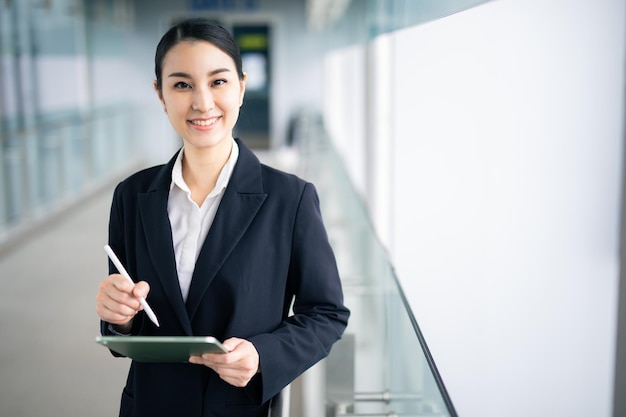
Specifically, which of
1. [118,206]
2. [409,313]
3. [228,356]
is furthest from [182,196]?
[409,313]

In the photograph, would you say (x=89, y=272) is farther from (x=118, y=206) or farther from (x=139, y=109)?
(x=139, y=109)

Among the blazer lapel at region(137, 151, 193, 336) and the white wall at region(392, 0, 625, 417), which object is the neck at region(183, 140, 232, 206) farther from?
the white wall at region(392, 0, 625, 417)

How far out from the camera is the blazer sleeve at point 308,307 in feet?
5.39

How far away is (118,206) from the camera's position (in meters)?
1.83

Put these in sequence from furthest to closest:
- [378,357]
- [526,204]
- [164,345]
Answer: [378,357], [526,204], [164,345]

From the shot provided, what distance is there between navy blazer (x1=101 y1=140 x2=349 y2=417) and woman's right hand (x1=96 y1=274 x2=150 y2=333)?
13 centimetres

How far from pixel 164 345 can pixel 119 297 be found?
8.2 inches

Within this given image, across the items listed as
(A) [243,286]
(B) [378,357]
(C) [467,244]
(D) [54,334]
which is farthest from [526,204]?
(D) [54,334]

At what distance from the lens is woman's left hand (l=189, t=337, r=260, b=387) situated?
151cm

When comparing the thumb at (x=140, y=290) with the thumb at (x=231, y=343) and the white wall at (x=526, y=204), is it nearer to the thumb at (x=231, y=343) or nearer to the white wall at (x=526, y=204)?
the thumb at (x=231, y=343)

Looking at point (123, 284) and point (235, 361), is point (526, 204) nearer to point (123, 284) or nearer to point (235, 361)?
point (235, 361)

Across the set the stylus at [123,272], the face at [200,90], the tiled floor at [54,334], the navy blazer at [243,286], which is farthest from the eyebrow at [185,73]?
the tiled floor at [54,334]

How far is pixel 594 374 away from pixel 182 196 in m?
1.19

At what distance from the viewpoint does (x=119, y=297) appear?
1.56 meters
